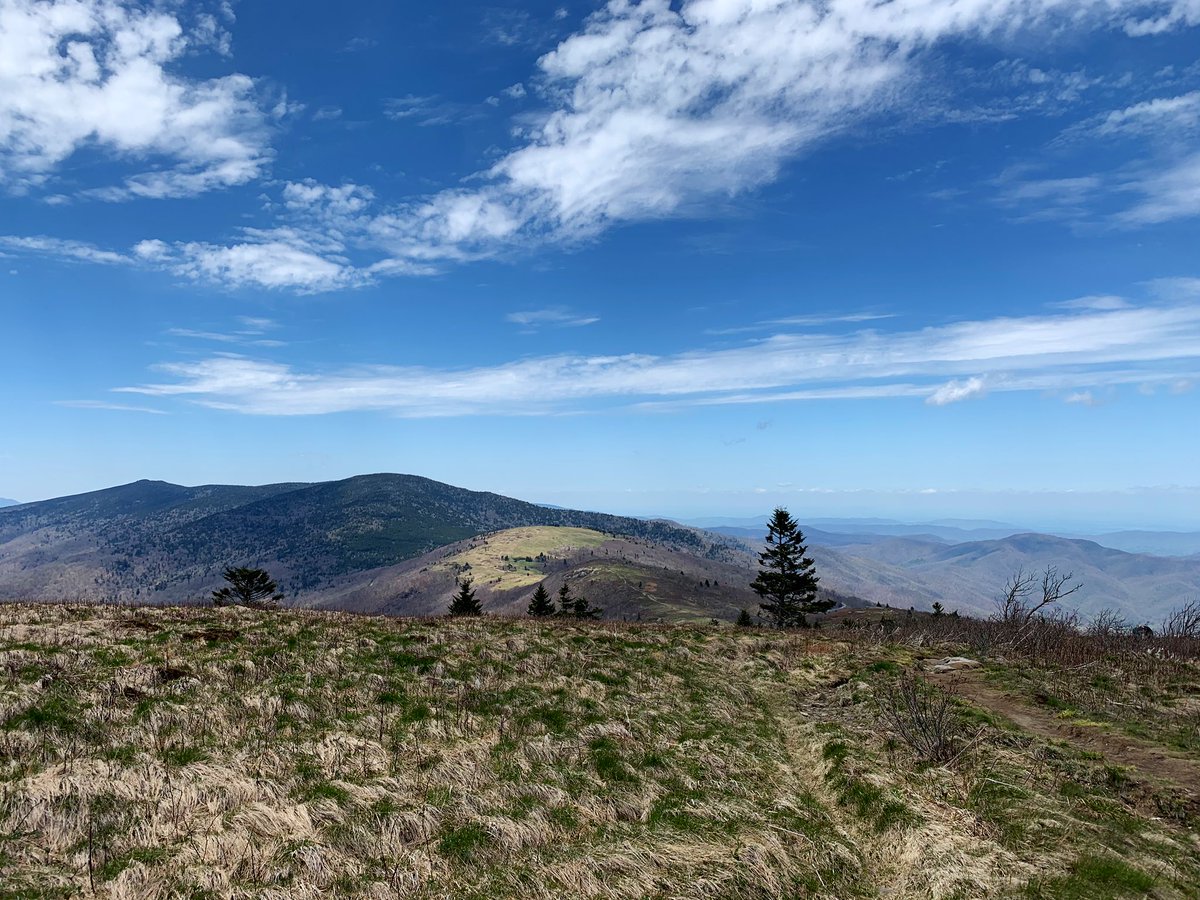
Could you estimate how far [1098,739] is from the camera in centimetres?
1438

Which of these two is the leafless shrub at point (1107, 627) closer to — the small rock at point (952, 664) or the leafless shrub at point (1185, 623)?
the leafless shrub at point (1185, 623)

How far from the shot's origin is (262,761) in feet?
39.2

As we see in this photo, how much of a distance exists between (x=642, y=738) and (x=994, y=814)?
7512mm

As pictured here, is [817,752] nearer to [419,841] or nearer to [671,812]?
[671,812]

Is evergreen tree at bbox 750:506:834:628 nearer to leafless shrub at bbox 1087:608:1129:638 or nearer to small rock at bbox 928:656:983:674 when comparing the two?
leafless shrub at bbox 1087:608:1129:638

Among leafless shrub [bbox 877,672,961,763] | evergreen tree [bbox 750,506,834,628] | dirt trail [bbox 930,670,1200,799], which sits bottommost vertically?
evergreen tree [bbox 750,506,834,628]

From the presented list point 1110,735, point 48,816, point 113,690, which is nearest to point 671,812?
point 48,816

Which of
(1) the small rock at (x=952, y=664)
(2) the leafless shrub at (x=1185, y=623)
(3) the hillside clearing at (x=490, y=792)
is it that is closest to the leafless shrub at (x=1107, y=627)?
(2) the leafless shrub at (x=1185, y=623)

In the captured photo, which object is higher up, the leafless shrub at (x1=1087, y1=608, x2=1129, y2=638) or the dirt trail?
the dirt trail

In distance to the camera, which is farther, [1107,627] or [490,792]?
[1107,627]

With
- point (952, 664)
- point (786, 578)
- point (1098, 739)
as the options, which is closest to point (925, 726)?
point (1098, 739)

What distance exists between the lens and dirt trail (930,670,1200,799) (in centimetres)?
1224

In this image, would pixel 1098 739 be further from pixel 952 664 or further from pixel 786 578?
pixel 786 578

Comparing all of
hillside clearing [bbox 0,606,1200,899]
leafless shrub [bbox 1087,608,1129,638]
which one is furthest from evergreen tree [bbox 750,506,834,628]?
hillside clearing [bbox 0,606,1200,899]
